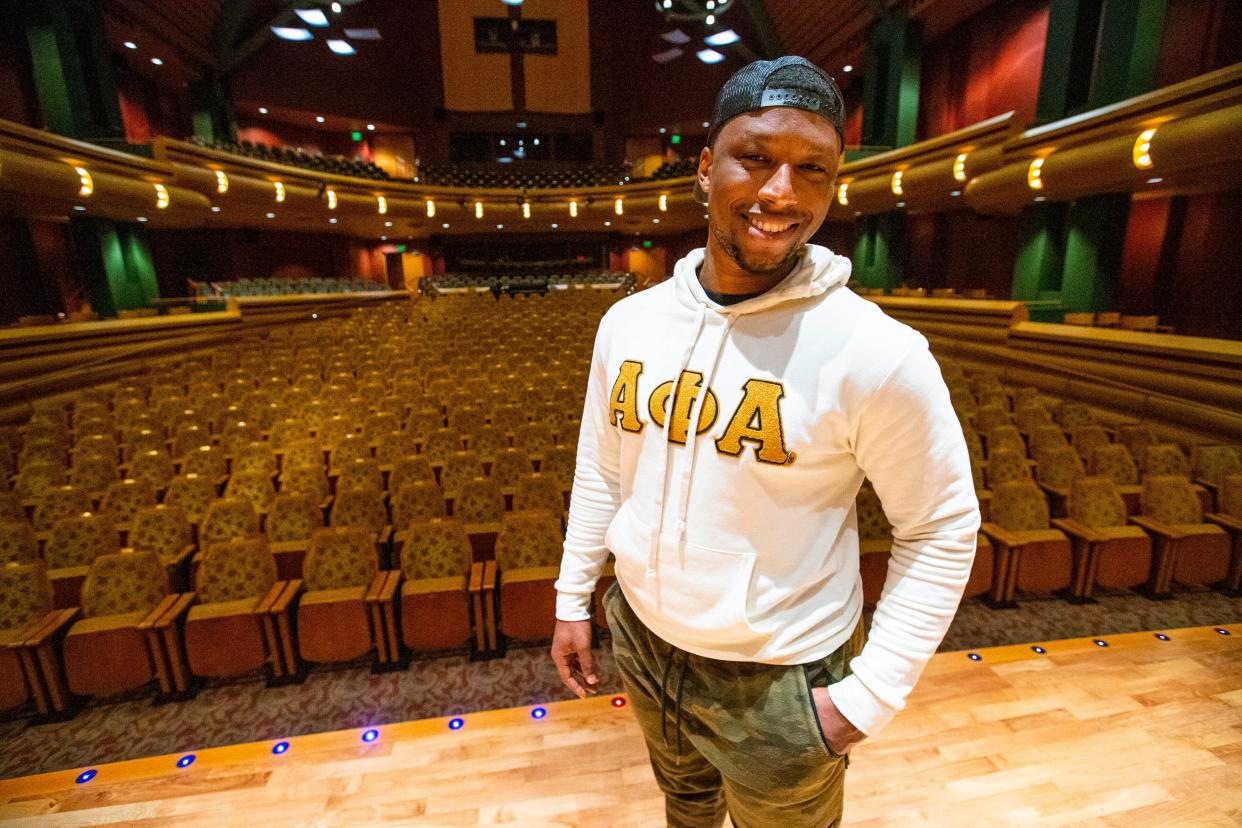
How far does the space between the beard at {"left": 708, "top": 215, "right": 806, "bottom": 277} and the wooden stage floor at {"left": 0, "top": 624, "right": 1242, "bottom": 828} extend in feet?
5.17

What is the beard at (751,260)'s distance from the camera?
2.63 ft

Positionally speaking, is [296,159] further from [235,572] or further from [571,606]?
[571,606]

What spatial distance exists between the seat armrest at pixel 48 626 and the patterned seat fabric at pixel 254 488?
1.10m

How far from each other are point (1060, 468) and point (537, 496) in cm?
333

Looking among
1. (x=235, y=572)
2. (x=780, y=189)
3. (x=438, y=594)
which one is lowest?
(x=438, y=594)

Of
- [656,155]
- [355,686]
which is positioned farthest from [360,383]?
[656,155]

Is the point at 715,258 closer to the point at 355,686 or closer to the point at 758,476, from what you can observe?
the point at 758,476

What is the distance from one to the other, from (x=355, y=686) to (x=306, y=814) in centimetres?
89

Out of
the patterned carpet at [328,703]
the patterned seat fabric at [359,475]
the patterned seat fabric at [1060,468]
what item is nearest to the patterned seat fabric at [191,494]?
the patterned seat fabric at [359,475]

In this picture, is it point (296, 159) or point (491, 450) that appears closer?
point (491, 450)

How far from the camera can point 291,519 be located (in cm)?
326

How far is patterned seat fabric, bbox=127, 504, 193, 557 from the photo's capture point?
3061 mm

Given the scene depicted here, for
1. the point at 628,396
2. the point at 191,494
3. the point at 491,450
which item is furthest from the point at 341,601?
the point at 628,396

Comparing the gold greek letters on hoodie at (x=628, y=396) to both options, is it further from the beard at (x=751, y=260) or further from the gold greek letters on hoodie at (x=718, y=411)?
the beard at (x=751, y=260)
